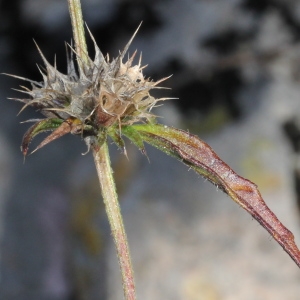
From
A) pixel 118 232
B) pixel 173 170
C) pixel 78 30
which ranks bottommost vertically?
pixel 118 232

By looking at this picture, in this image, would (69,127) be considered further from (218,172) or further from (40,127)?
(218,172)

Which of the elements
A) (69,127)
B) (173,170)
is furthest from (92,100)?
(173,170)

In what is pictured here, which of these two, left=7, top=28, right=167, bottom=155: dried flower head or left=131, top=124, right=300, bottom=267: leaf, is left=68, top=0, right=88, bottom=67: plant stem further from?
left=131, top=124, right=300, bottom=267: leaf

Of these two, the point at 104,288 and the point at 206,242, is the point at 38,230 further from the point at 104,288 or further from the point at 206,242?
the point at 206,242

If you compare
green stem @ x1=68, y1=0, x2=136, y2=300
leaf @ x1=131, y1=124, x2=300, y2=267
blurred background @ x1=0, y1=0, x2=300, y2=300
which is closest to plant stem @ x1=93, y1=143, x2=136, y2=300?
green stem @ x1=68, y1=0, x2=136, y2=300

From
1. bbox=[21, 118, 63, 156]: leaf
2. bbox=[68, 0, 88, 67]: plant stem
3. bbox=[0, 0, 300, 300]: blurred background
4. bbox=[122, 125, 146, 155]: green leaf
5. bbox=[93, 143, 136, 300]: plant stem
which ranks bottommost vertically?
bbox=[93, 143, 136, 300]: plant stem

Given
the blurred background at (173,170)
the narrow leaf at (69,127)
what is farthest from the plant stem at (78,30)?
the blurred background at (173,170)
